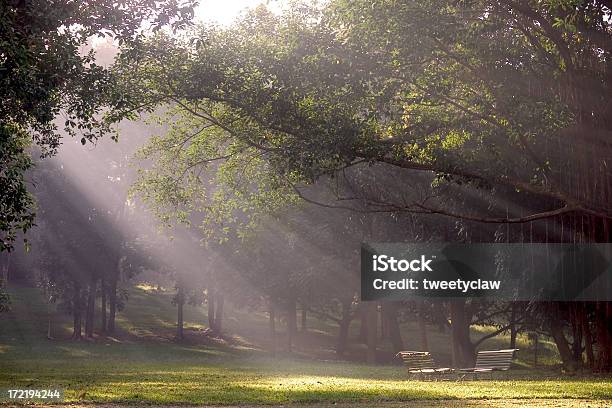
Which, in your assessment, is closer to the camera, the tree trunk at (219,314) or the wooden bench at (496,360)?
the wooden bench at (496,360)

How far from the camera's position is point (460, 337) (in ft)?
119

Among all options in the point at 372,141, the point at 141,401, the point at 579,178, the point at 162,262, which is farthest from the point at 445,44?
the point at 162,262

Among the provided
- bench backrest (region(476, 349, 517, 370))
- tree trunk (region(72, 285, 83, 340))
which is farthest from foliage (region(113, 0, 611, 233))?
tree trunk (region(72, 285, 83, 340))

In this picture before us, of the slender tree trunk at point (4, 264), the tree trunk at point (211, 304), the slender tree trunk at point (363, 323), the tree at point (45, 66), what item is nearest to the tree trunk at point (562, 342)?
the slender tree trunk at point (363, 323)

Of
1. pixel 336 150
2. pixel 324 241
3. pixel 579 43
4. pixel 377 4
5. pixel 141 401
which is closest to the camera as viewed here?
pixel 141 401

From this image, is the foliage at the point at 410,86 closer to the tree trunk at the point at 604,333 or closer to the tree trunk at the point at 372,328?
the tree trunk at the point at 604,333

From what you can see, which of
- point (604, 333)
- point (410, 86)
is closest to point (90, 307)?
point (604, 333)

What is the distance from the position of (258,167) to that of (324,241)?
1716 cm

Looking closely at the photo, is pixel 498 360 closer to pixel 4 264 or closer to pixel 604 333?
pixel 604 333

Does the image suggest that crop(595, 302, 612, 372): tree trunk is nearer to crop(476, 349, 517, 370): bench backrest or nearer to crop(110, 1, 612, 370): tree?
crop(476, 349, 517, 370): bench backrest

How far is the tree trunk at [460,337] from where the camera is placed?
35.6 metres

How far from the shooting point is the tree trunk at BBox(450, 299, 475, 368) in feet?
117

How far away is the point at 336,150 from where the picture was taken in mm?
18719

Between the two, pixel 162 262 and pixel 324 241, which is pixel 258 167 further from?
pixel 162 262
